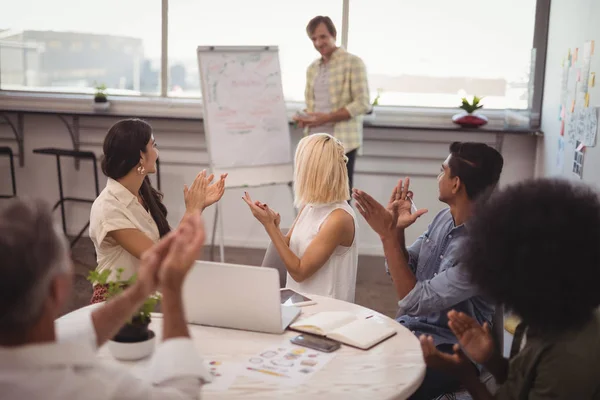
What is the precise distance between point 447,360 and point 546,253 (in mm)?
400

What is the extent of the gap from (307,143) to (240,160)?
79.3 inches

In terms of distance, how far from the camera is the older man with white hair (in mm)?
1003

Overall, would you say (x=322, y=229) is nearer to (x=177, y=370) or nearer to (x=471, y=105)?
(x=177, y=370)

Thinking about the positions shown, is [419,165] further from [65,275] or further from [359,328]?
[65,275]

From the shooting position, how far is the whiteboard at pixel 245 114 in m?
4.35

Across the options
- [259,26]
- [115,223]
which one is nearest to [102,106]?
[259,26]

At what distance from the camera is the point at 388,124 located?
4977 millimetres

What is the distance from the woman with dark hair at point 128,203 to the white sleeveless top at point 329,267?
1.24ft

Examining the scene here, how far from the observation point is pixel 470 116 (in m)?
4.93

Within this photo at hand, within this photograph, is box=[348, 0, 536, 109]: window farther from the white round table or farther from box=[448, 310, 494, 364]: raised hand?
box=[448, 310, 494, 364]: raised hand

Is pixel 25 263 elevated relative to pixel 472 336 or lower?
elevated

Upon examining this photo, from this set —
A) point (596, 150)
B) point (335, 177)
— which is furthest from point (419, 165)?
point (335, 177)

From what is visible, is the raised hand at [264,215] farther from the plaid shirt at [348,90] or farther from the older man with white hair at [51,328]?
the plaid shirt at [348,90]

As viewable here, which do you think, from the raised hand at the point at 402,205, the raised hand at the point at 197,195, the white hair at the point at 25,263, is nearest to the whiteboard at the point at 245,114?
the raised hand at the point at 197,195
